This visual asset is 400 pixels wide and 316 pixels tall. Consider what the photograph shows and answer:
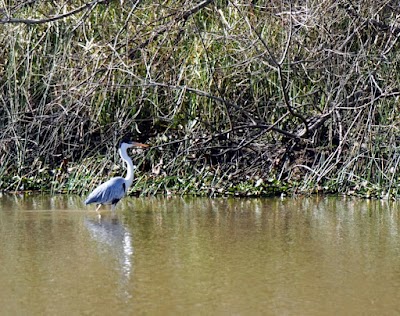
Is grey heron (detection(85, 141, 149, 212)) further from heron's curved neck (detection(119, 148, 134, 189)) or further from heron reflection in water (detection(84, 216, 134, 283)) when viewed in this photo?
heron reflection in water (detection(84, 216, 134, 283))

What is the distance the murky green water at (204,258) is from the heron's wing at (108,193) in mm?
138

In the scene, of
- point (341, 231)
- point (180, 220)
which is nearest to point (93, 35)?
point (180, 220)

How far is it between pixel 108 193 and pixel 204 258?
9.14 feet

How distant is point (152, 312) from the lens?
512 cm

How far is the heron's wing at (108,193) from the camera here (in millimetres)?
9047

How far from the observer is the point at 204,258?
6.51 meters

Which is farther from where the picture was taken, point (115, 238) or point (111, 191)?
point (111, 191)

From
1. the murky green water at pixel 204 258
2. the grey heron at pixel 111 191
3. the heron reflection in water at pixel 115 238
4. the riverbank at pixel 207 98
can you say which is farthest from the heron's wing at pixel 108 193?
the riverbank at pixel 207 98

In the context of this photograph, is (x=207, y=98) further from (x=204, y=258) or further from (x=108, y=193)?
(x=204, y=258)

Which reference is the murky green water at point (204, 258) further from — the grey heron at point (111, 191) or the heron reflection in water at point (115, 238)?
the grey heron at point (111, 191)

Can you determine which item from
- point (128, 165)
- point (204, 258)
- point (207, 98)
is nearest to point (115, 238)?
point (204, 258)

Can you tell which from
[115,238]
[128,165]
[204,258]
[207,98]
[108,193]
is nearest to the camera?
[204,258]

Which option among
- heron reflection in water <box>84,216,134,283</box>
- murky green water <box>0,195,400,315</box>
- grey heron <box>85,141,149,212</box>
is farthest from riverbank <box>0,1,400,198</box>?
heron reflection in water <box>84,216,134,283</box>

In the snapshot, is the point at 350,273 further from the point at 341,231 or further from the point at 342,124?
the point at 342,124
